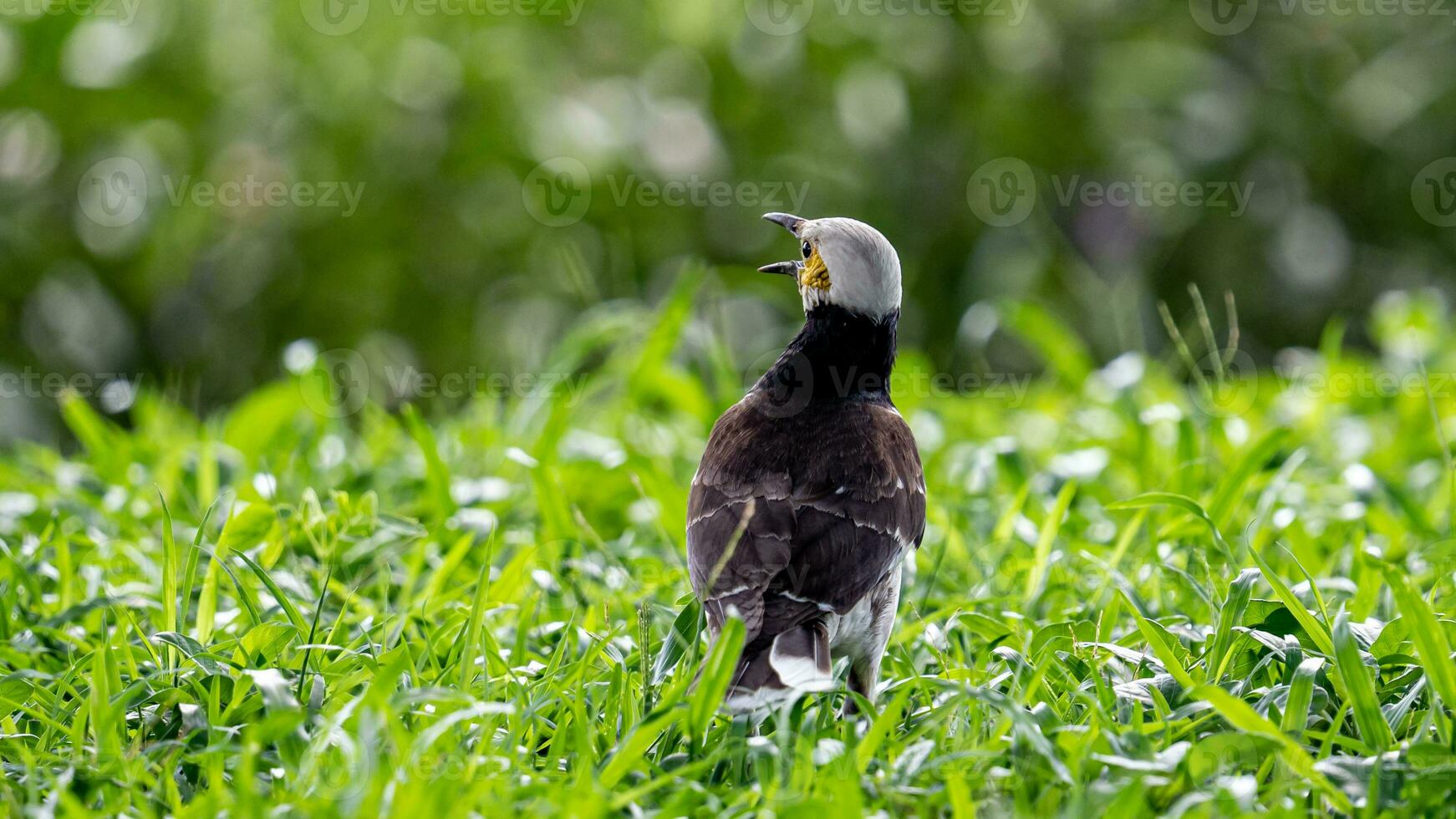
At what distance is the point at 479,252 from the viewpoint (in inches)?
273

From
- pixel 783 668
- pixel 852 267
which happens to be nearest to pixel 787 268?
pixel 852 267

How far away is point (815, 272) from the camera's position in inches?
122

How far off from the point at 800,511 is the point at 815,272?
0.59m

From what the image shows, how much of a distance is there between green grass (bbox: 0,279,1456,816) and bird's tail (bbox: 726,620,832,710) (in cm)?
5

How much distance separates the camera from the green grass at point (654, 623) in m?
2.28

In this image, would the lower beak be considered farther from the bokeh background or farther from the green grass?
the bokeh background

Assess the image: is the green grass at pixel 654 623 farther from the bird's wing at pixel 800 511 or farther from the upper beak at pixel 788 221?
the upper beak at pixel 788 221

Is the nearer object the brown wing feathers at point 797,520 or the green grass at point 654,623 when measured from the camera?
the green grass at point 654,623

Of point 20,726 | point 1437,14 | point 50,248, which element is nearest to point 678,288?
point 20,726

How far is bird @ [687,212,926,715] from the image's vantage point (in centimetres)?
263

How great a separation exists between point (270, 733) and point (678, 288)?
262 cm

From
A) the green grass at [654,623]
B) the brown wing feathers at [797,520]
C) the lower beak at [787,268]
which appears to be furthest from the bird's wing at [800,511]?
the lower beak at [787,268]

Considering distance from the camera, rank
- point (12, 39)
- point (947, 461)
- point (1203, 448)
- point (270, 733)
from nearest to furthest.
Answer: point (270, 733) < point (1203, 448) < point (947, 461) < point (12, 39)

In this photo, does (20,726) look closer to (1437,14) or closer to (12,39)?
(12,39)
